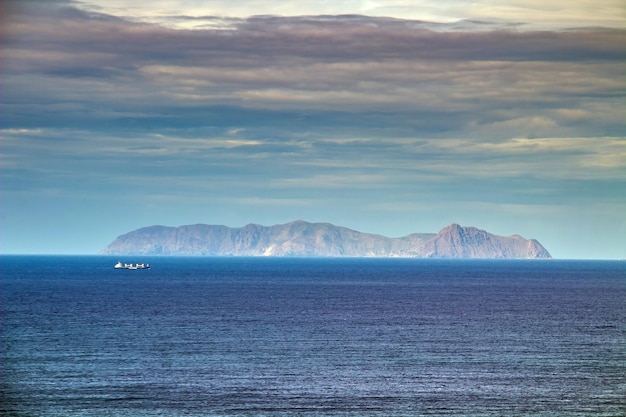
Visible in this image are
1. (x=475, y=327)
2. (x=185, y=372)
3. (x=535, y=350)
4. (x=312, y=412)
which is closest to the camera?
(x=312, y=412)

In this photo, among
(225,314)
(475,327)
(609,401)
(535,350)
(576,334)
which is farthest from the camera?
(225,314)

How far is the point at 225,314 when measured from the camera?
434 ft

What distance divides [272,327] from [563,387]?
48.1 meters

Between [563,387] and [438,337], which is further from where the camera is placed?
[438,337]

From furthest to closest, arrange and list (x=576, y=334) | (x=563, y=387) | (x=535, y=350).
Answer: (x=576, y=334), (x=535, y=350), (x=563, y=387)

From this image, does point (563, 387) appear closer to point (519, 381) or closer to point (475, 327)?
point (519, 381)

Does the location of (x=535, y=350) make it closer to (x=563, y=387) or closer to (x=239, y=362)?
(x=563, y=387)

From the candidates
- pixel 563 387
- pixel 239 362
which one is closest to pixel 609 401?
pixel 563 387

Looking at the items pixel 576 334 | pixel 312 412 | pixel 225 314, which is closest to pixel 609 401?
pixel 312 412

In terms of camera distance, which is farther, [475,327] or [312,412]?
[475,327]

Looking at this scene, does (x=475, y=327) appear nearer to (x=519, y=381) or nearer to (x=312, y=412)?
(x=519, y=381)

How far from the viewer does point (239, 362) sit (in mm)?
83000

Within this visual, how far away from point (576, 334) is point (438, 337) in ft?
60.4

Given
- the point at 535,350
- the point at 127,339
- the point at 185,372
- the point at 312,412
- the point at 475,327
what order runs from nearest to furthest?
1. the point at 312,412
2. the point at 185,372
3. the point at 535,350
4. the point at 127,339
5. the point at 475,327
